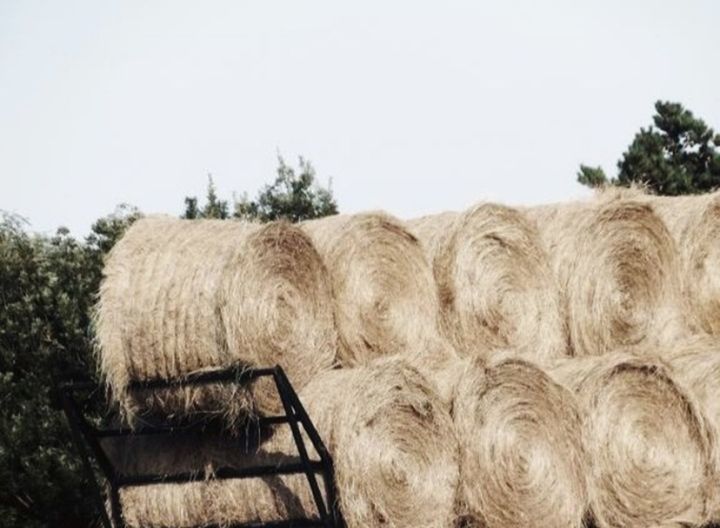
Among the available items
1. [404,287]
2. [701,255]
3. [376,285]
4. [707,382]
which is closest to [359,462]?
[376,285]

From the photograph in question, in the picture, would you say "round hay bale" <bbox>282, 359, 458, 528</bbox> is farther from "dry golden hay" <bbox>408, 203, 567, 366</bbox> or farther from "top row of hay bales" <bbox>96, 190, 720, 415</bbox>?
"dry golden hay" <bbox>408, 203, 567, 366</bbox>

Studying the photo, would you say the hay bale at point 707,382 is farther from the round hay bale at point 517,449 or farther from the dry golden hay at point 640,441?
the round hay bale at point 517,449

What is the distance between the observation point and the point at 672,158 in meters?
26.8

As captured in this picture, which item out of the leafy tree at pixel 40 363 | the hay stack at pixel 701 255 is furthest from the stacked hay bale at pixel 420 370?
the leafy tree at pixel 40 363

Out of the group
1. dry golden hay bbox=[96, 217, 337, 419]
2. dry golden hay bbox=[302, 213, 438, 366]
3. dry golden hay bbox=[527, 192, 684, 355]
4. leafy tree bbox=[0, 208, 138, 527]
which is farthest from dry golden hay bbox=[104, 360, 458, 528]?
leafy tree bbox=[0, 208, 138, 527]

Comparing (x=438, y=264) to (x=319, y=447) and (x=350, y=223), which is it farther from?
(x=319, y=447)

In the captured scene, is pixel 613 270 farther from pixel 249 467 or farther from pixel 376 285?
pixel 249 467

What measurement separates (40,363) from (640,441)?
385 inches

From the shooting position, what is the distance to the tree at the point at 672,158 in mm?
25141

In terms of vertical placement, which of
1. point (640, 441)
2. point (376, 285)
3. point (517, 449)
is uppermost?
point (376, 285)

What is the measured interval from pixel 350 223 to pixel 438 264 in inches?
39.9

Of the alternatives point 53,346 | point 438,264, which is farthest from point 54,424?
point 438,264

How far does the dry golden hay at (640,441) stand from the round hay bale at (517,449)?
0.61 ft

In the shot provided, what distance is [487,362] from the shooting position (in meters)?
8.78
